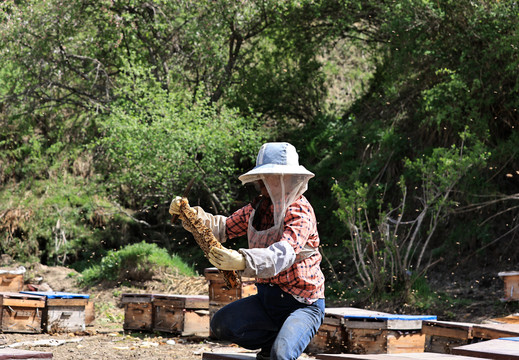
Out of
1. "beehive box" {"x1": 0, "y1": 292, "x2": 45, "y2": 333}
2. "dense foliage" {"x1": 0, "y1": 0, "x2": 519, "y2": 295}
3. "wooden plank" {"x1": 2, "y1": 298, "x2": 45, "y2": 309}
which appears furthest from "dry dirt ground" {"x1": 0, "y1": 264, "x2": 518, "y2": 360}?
"dense foliage" {"x1": 0, "y1": 0, "x2": 519, "y2": 295}

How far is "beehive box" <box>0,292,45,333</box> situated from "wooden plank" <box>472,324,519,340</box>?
14.9 ft

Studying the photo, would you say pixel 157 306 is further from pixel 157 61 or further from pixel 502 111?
pixel 157 61

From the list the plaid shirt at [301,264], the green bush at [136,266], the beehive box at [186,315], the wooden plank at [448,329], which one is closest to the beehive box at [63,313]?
the beehive box at [186,315]

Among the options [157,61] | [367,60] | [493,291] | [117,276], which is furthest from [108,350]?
[367,60]

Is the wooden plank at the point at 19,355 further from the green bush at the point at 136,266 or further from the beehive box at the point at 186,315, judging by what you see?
the green bush at the point at 136,266

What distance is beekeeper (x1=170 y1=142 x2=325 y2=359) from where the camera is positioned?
10.7 feet

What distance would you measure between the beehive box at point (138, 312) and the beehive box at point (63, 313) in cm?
47

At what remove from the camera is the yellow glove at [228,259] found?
305cm

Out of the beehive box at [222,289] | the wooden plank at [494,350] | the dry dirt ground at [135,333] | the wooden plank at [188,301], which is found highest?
the wooden plank at [494,350]

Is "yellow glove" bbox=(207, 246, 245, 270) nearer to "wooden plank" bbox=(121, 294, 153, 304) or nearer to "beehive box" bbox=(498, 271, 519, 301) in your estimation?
"wooden plank" bbox=(121, 294, 153, 304)

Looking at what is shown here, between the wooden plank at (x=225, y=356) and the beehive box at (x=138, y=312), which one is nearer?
the wooden plank at (x=225, y=356)

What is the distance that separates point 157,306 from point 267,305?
13.5 ft

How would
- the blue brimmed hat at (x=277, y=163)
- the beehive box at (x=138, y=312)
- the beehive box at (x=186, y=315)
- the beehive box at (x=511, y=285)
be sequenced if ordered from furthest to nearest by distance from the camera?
the beehive box at (x=138, y=312), the beehive box at (x=511, y=285), the beehive box at (x=186, y=315), the blue brimmed hat at (x=277, y=163)

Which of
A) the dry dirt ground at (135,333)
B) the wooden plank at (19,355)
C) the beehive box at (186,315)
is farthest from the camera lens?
the beehive box at (186,315)
